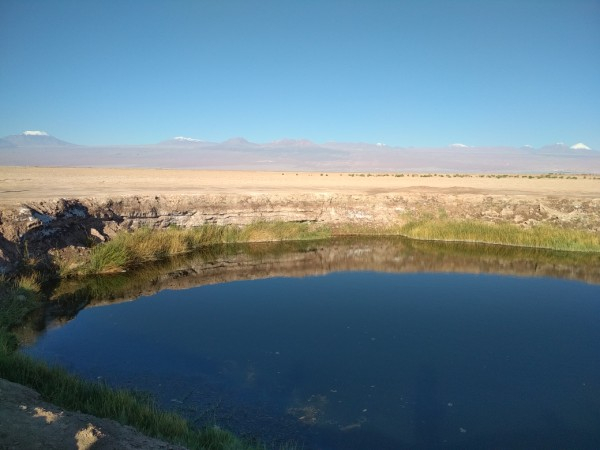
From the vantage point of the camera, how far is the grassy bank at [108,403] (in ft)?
22.4

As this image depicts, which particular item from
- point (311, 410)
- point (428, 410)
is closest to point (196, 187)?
point (311, 410)

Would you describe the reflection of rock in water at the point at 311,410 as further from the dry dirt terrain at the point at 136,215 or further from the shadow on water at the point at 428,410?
the dry dirt terrain at the point at 136,215

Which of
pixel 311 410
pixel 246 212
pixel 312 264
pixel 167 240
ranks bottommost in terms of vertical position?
pixel 311 410

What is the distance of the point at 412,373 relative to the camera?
1005cm

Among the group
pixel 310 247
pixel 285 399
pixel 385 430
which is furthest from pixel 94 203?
pixel 385 430

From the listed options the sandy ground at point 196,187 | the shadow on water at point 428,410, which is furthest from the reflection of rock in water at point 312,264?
the shadow on water at point 428,410

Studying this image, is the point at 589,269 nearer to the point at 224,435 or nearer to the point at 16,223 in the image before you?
the point at 224,435

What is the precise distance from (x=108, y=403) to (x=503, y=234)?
908 inches

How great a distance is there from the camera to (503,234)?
2525 centimetres

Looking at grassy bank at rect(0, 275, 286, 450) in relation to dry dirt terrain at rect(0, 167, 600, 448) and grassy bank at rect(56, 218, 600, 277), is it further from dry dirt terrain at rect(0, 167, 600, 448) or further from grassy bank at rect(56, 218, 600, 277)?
grassy bank at rect(56, 218, 600, 277)

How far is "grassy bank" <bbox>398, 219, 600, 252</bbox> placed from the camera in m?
23.5

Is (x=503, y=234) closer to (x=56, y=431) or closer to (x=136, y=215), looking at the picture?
(x=136, y=215)

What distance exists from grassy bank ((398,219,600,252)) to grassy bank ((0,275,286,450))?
2117 cm

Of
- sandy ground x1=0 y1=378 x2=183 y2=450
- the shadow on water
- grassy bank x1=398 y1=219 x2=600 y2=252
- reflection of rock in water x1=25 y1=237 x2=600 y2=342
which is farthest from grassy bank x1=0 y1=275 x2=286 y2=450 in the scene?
grassy bank x1=398 y1=219 x2=600 y2=252
